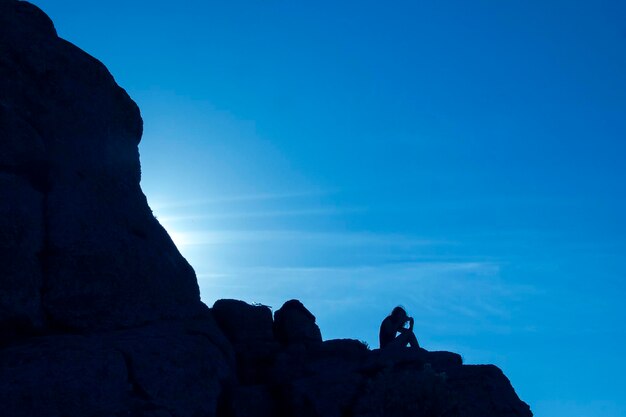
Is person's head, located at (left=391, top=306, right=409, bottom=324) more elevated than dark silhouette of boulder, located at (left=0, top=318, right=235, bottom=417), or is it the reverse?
person's head, located at (left=391, top=306, right=409, bottom=324)

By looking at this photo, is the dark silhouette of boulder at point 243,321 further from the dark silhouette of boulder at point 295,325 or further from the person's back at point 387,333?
the person's back at point 387,333

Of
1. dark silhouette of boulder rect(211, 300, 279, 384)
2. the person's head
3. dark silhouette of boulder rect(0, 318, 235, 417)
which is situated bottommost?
dark silhouette of boulder rect(0, 318, 235, 417)

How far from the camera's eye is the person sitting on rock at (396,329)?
30688mm

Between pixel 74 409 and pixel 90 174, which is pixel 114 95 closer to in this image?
pixel 90 174

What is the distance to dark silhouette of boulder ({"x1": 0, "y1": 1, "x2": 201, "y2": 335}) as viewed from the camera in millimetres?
19984

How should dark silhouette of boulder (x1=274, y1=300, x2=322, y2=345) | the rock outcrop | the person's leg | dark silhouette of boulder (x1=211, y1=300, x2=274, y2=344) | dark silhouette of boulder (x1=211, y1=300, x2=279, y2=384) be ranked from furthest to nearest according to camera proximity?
the person's leg < dark silhouette of boulder (x1=274, y1=300, x2=322, y2=345) < dark silhouette of boulder (x1=211, y1=300, x2=274, y2=344) < dark silhouette of boulder (x1=211, y1=300, x2=279, y2=384) < the rock outcrop

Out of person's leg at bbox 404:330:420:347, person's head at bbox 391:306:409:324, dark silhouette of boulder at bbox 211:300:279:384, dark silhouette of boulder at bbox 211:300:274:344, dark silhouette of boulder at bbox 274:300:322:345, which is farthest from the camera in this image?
person's head at bbox 391:306:409:324

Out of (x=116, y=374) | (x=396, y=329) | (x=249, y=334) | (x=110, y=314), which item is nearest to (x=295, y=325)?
(x=249, y=334)

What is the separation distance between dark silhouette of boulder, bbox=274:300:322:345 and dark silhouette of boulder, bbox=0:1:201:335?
5672 millimetres

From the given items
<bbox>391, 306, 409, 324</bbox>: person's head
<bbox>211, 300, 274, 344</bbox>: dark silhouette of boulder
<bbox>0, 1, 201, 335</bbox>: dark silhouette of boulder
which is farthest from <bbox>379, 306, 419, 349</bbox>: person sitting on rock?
<bbox>0, 1, 201, 335</bbox>: dark silhouette of boulder

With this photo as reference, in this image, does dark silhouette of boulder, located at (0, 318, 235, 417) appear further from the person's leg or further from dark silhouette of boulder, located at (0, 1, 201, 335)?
the person's leg

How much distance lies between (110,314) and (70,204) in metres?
3.72

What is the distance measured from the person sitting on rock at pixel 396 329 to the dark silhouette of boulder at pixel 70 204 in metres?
10.2

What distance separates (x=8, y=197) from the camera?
65.8 feet
